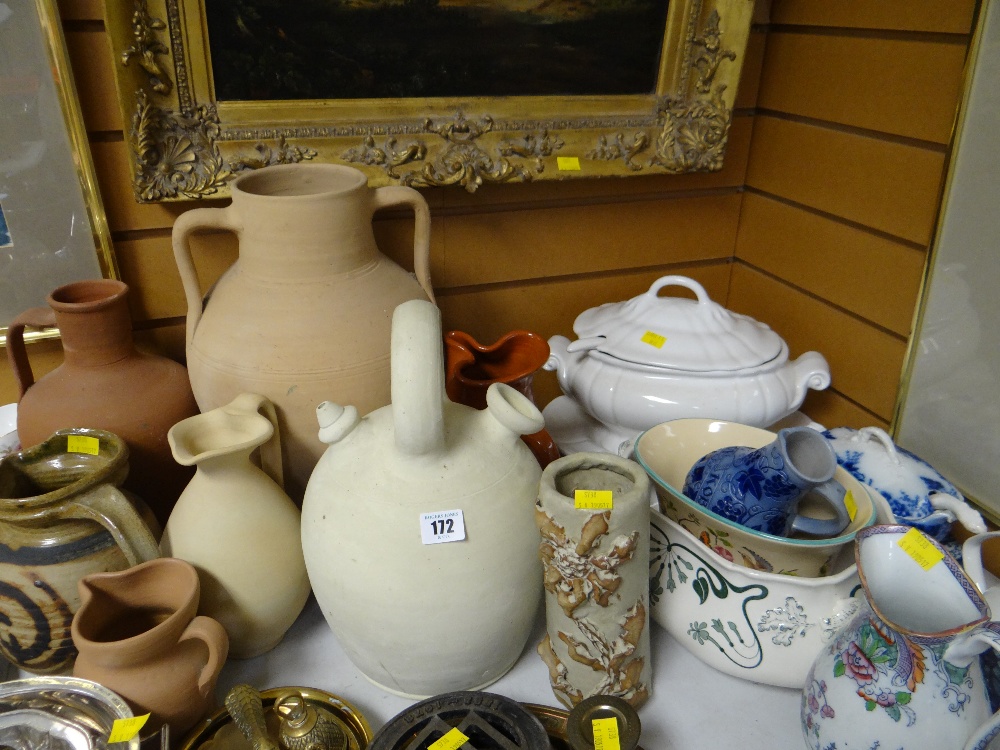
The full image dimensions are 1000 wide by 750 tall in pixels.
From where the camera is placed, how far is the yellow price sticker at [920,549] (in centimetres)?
74

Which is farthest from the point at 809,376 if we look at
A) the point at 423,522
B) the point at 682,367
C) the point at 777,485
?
the point at 423,522

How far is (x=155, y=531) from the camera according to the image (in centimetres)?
101

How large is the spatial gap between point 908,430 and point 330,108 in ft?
3.59

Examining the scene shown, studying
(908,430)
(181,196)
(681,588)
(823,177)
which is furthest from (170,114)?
(908,430)

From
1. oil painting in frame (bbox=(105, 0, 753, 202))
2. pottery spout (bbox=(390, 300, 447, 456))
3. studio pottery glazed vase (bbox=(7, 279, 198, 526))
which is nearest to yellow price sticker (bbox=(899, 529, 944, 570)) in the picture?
pottery spout (bbox=(390, 300, 447, 456))

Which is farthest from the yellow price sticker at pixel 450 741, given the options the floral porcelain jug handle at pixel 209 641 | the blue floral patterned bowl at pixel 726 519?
the blue floral patterned bowl at pixel 726 519

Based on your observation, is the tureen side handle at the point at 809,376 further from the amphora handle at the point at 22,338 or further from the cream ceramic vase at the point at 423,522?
the amphora handle at the point at 22,338

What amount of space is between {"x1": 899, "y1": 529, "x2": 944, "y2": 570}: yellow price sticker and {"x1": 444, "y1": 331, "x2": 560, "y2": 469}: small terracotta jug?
521mm

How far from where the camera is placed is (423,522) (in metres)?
0.81

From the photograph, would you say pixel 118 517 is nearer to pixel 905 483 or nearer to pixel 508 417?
pixel 508 417

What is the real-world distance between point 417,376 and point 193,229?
469 millimetres

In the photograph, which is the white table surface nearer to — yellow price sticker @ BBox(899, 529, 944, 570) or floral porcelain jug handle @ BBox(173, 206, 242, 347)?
yellow price sticker @ BBox(899, 529, 944, 570)

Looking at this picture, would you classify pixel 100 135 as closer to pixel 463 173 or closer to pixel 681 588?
pixel 463 173

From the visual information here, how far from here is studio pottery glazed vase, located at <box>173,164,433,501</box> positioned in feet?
3.19
